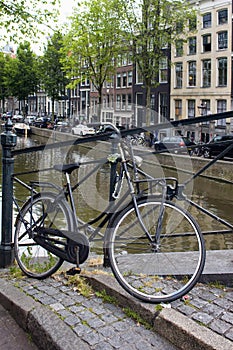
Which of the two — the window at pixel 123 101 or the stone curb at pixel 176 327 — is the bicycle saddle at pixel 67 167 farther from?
the window at pixel 123 101

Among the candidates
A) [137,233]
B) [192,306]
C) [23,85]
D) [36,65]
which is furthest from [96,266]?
[23,85]

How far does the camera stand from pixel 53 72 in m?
46.4

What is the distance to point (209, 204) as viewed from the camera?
44.6 ft

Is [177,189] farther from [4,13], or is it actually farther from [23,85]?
[23,85]

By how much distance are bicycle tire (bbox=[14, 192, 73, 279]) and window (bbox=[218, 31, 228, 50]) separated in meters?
31.0

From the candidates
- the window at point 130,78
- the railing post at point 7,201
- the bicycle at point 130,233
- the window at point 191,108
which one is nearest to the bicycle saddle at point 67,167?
the bicycle at point 130,233

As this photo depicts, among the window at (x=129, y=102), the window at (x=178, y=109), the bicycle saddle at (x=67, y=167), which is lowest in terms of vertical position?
the bicycle saddle at (x=67, y=167)

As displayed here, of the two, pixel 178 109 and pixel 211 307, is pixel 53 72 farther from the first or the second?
pixel 211 307

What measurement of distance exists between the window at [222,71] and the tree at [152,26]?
21.0 feet

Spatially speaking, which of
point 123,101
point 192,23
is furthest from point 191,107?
point 123,101

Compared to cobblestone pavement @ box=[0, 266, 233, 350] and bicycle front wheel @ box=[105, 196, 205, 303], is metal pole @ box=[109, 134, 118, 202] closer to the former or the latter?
bicycle front wheel @ box=[105, 196, 205, 303]

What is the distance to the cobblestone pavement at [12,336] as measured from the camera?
2537 mm

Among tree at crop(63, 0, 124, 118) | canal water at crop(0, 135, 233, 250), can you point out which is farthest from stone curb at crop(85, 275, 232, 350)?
tree at crop(63, 0, 124, 118)

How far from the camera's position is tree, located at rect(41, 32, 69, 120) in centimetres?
4531
